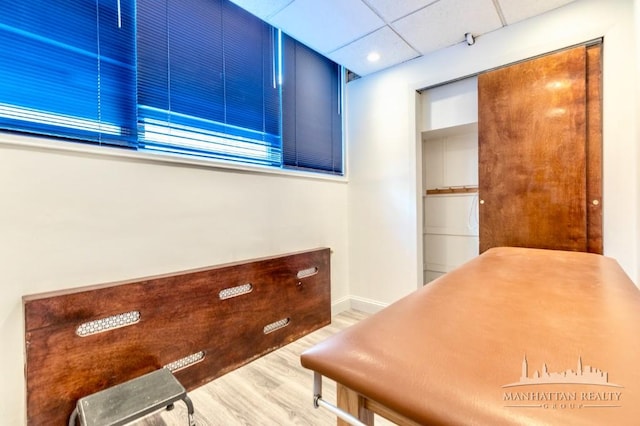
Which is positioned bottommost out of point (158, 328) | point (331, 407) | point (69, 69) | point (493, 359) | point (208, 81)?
point (158, 328)

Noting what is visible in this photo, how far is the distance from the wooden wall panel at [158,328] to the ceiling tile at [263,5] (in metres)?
1.78

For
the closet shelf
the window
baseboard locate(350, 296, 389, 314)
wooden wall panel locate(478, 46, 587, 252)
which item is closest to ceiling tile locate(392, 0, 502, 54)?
wooden wall panel locate(478, 46, 587, 252)

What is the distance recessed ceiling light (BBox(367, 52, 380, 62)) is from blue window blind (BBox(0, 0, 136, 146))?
1820mm

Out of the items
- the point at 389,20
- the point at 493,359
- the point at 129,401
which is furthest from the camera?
the point at 389,20

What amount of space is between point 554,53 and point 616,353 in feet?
→ 7.27

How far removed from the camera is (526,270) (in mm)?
1251

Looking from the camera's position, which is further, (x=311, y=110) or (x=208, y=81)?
(x=311, y=110)

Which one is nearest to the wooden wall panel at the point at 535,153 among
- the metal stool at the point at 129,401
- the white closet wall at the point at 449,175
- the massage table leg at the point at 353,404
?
the white closet wall at the point at 449,175

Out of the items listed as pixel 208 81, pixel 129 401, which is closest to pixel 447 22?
pixel 208 81

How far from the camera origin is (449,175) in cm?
284

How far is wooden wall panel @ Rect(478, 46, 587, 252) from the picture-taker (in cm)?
182

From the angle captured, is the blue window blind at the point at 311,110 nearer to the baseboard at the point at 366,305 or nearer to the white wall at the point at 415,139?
the white wall at the point at 415,139

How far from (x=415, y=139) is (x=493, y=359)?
234cm

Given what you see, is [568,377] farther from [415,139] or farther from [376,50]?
[376,50]
